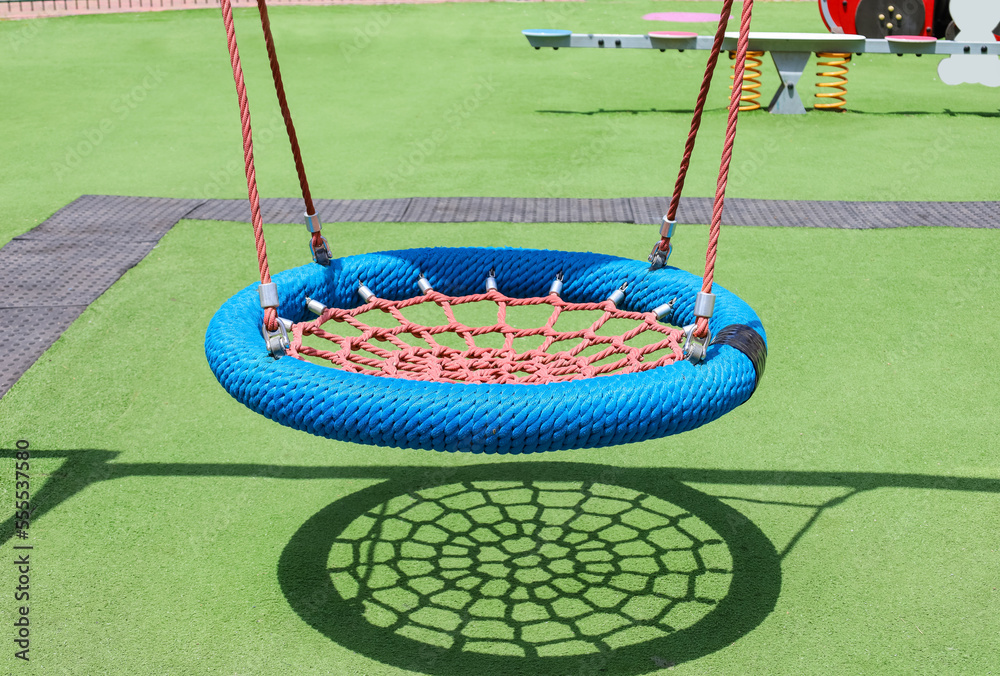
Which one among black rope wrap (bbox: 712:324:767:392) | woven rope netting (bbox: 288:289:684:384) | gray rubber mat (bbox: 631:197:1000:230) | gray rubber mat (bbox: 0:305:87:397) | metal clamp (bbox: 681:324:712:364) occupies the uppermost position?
metal clamp (bbox: 681:324:712:364)

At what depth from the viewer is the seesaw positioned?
8.26 metres

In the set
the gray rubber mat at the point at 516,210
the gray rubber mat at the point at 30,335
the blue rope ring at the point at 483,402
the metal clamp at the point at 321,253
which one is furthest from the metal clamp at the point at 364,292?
the gray rubber mat at the point at 516,210

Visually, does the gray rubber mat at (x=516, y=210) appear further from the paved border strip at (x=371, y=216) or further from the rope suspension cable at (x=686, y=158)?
the rope suspension cable at (x=686, y=158)

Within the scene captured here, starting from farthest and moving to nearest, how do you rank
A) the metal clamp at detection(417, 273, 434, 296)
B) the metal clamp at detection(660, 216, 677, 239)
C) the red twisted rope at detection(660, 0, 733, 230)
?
the metal clamp at detection(417, 273, 434, 296) < the metal clamp at detection(660, 216, 677, 239) < the red twisted rope at detection(660, 0, 733, 230)

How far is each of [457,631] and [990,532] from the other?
5.27 ft

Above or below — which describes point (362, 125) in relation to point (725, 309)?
below

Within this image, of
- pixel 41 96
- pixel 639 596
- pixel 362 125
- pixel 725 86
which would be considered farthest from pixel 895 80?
pixel 639 596

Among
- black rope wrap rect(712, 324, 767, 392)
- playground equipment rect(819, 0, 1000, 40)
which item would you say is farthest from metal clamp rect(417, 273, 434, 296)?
playground equipment rect(819, 0, 1000, 40)

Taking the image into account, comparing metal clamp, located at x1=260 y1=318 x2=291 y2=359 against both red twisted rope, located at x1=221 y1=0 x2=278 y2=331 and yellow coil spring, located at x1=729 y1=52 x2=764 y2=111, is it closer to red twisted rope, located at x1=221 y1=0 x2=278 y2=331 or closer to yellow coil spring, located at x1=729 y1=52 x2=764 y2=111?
red twisted rope, located at x1=221 y1=0 x2=278 y2=331

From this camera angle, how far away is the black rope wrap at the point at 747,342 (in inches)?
92.7

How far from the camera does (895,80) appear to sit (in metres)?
9.67

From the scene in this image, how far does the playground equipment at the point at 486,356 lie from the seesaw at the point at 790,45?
17.9 ft

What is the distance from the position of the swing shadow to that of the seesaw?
5550mm

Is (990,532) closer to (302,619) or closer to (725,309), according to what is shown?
(725,309)
